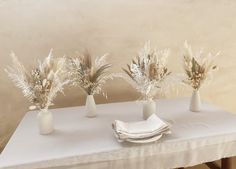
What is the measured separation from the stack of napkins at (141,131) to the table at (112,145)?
0.03 m

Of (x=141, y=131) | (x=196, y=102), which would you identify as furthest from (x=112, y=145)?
(x=196, y=102)

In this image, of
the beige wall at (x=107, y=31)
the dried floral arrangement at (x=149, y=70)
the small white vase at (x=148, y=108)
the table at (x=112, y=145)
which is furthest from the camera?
the beige wall at (x=107, y=31)

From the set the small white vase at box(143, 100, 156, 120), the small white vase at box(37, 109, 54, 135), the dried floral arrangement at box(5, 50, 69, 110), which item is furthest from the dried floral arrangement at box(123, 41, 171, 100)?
the small white vase at box(37, 109, 54, 135)

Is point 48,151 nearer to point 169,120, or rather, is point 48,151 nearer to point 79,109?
point 79,109

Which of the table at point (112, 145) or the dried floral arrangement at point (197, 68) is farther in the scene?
the dried floral arrangement at point (197, 68)

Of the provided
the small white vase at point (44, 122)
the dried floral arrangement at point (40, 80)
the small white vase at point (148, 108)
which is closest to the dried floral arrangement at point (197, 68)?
the small white vase at point (148, 108)

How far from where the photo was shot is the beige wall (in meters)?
2.09

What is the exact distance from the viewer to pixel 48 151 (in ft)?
4.46

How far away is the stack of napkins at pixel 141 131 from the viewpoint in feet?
4.61

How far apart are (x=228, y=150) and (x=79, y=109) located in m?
1.06

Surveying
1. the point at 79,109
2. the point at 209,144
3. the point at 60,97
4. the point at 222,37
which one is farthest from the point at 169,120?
the point at 222,37

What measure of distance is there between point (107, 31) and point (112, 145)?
3.76 feet

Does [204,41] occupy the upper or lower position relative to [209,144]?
upper

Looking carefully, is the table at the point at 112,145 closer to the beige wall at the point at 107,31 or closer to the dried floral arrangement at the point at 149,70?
the dried floral arrangement at the point at 149,70
